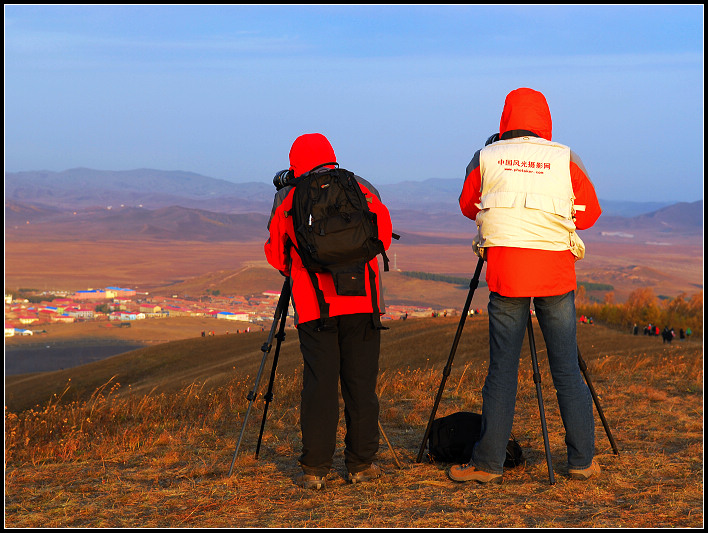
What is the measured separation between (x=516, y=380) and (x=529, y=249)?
3.11 ft

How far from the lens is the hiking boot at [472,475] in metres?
5.27

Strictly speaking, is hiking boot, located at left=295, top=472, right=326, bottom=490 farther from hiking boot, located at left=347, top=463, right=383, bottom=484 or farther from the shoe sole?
the shoe sole

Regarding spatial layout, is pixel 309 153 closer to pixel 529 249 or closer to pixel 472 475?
pixel 529 249

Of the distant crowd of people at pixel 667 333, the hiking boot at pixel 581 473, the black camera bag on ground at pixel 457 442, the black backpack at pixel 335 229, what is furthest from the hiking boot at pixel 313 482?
the distant crowd of people at pixel 667 333

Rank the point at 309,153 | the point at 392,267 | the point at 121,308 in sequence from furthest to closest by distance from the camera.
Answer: the point at 392,267 → the point at 121,308 → the point at 309,153

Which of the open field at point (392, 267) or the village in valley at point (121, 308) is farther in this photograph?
the open field at point (392, 267)

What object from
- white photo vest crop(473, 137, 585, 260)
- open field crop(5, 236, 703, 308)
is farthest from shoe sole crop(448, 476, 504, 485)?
open field crop(5, 236, 703, 308)

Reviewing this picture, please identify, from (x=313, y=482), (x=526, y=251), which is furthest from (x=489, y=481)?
(x=526, y=251)

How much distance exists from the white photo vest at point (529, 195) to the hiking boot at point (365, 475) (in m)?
1.84

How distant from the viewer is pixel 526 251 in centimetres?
498

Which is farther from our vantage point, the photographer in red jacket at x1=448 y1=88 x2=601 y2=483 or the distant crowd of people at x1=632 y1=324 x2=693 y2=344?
the distant crowd of people at x1=632 y1=324 x2=693 y2=344

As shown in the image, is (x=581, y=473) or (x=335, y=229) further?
(x=581, y=473)

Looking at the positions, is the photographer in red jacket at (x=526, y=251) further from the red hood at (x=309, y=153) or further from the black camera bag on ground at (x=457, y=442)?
the red hood at (x=309, y=153)

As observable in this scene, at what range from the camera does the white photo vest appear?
496 cm
